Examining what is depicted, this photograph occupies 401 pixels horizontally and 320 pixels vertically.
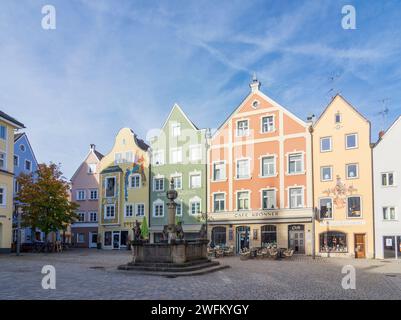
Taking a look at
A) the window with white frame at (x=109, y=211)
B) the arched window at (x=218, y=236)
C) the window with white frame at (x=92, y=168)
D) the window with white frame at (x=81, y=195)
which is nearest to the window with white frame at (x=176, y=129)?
the arched window at (x=218, y=236)

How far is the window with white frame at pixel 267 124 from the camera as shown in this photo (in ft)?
124

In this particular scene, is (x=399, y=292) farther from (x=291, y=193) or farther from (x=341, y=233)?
(x=291, y=193)

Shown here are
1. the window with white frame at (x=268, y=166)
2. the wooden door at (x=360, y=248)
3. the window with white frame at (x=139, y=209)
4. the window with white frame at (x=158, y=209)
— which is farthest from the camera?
the window with white frame at (x=139, y=209)

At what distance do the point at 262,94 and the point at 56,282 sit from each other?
27330 millimetres

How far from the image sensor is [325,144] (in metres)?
34.9

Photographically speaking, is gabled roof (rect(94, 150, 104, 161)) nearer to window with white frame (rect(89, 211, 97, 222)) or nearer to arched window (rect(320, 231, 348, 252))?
window with white frame (rect(89, 211, 97, 222))

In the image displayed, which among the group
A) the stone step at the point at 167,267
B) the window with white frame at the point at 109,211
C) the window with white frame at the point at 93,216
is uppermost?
the window with white frame at the point at 109,211

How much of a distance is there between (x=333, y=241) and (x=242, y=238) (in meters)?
8.25

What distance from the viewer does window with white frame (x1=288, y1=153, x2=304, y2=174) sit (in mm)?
35844

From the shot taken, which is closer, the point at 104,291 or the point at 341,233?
the point at 104,291

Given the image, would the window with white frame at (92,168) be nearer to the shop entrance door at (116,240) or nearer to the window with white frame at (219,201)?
the shop entrance door at (116,240)

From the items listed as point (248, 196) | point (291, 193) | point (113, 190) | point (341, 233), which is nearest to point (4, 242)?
point (113, 190)

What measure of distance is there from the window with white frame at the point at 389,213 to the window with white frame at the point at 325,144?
21.3 feet

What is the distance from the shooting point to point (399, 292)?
1455 cm
